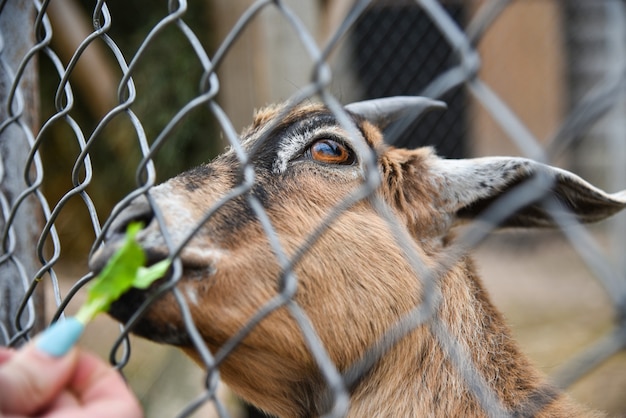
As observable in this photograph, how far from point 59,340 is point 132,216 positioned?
65 centimetres

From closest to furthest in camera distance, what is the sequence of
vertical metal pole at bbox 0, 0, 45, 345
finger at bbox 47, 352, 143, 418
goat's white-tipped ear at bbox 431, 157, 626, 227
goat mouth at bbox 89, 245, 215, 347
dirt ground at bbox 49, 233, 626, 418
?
1. finger at bbox 47, 352, 143, 418
2. goat mouth at bbox 89, 245, 215, 347
3. goat's white-tipped ear at bbox 431, 157, 626, 227
4. vertical metal pole at bbox 0, 0, 45, 345
5. dirt ground at bbox 49, 233, 626, 418

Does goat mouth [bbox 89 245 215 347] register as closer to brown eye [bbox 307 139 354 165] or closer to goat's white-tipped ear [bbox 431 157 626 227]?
brown eye [bbox 307 139 354 165]

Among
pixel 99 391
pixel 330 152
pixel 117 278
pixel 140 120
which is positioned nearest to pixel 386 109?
pixel 330 152

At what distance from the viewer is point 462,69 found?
1089 millimetres

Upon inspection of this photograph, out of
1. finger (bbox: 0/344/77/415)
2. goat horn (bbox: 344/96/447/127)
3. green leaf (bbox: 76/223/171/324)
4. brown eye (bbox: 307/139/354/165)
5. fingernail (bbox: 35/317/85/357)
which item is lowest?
finger (bbox: 0/344/77/415)

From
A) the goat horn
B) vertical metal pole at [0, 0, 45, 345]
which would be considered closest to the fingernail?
vertical metal pole at [0, 0, 45, 345]

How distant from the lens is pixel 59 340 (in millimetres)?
1277

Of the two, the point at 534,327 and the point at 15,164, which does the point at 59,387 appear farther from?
the point at 534,327

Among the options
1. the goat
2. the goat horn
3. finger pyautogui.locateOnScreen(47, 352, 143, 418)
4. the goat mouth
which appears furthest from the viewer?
the goat horn

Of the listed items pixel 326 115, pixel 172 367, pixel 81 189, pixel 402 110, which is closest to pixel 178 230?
pixel 81 189

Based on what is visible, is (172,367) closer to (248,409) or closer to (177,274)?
(248,409)

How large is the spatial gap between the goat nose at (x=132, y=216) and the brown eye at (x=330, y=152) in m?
0.93

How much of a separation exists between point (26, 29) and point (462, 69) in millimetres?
2175

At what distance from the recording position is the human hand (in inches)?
48.3
